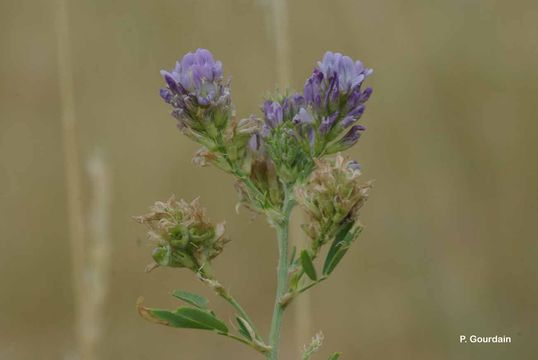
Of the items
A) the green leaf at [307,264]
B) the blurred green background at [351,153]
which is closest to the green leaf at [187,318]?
the green leaf at [307,264]

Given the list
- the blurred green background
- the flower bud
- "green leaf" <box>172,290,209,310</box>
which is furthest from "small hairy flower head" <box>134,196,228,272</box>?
the blurred green background

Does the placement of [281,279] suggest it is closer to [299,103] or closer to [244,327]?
[244,327]

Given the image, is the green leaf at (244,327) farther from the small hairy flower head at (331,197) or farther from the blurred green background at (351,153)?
the blurred green background at (351,153)

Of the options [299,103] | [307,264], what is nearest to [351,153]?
[299,103]

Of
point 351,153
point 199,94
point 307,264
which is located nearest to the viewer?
point 307,264

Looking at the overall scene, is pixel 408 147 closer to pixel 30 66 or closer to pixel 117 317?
pixel 117 317
